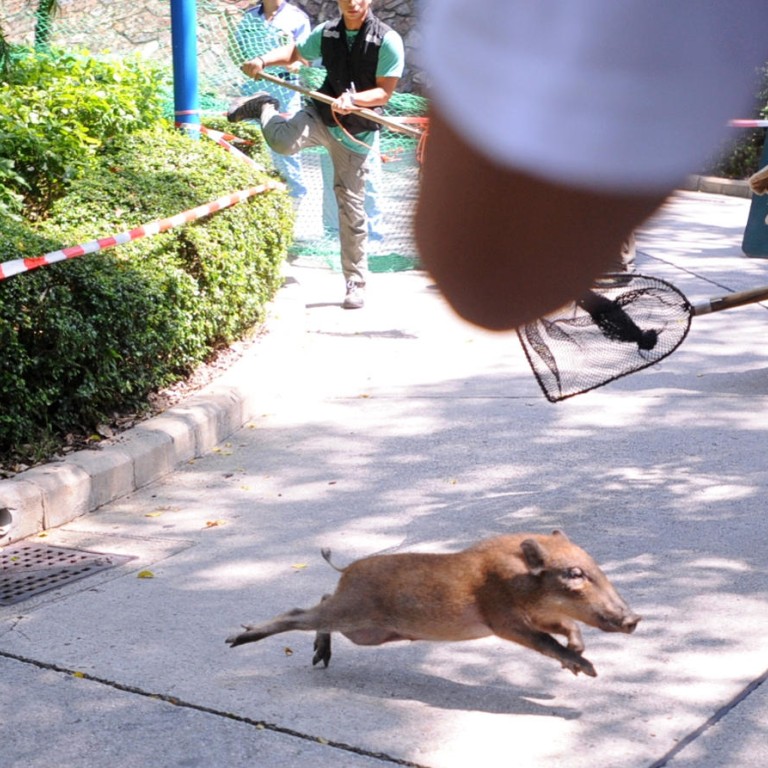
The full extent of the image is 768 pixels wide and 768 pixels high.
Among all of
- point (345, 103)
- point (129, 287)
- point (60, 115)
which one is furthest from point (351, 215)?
point (129, 287)

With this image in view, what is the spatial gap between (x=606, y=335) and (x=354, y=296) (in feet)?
24.4

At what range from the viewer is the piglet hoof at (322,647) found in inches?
152

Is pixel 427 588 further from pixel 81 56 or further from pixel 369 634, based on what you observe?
pixel 81 56

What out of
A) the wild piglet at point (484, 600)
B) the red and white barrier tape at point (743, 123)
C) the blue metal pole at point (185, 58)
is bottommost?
the wild piglet at point (484, 600)

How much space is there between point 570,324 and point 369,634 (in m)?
2.50

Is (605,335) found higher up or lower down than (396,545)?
→ higher up

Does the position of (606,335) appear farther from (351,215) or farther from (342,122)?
(351,215)

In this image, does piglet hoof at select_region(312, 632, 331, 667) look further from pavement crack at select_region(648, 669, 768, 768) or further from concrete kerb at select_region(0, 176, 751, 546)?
concrete kerb at select_region(0, 176, 751, 546)

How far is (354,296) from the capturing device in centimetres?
929

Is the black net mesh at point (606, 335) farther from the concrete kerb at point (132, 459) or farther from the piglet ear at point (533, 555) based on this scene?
the concrete kerb at point (132, 459)

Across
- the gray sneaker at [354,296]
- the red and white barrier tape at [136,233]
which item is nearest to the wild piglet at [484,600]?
the red and white barrier tape at [136,233]

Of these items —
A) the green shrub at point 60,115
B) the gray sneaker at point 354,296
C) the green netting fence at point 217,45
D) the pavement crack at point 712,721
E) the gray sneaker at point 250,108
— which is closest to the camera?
the pavement crack at point 712,721

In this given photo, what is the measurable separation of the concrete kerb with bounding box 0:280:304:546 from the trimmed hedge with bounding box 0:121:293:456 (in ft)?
0.70

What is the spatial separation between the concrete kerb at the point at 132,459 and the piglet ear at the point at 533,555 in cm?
232
